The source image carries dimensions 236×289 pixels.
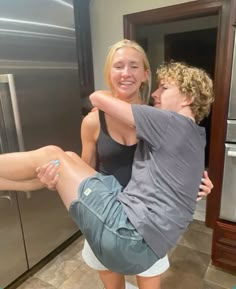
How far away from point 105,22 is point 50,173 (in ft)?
6.31

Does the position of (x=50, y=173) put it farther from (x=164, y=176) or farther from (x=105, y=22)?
(x=105, y=22)

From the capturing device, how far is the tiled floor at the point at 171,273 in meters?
1.61

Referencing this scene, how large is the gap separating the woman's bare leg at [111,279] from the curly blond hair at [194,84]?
862 mm

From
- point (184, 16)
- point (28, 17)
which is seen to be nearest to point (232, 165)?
point (184, 16)

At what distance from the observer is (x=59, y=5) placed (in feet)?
5.43

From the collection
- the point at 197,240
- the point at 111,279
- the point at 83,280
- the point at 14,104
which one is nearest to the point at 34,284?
the point at 83,280

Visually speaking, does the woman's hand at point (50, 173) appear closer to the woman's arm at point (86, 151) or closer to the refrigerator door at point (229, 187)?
the woman's arm at point (86, 151)

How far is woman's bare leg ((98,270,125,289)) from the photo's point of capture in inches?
46.4

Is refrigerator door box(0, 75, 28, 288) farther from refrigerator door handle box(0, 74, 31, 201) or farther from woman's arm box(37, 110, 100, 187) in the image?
woman's arm box(37, 110, 100, 187)

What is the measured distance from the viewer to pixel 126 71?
3.36 ft

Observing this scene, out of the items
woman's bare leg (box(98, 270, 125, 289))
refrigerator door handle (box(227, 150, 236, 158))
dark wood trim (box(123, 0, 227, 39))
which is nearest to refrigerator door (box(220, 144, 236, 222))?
refrigerator door handle (box(227, 150, 236, 158))

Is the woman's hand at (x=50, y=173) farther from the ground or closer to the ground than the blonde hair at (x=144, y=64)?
closer to the ground

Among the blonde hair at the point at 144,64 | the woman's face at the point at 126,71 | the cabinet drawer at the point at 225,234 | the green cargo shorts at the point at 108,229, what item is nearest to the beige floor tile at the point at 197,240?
the cabinet drawer at the point at 225,234

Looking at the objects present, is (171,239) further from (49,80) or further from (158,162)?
(49,80)
